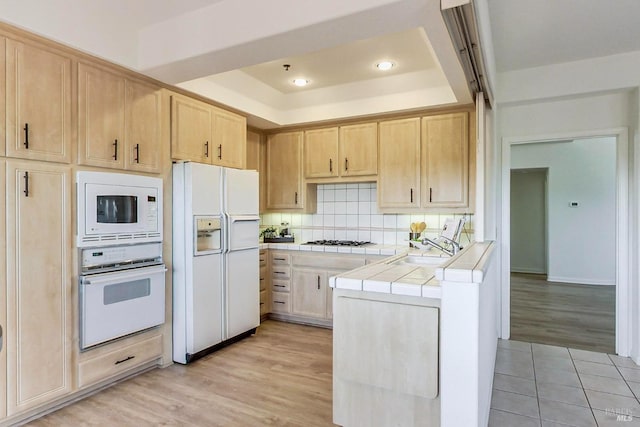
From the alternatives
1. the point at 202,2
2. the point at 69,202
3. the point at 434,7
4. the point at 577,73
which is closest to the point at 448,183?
the point at 577,73

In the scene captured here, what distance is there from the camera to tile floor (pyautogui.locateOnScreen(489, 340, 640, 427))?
2270mm

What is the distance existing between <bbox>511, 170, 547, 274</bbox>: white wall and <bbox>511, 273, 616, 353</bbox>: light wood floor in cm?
102

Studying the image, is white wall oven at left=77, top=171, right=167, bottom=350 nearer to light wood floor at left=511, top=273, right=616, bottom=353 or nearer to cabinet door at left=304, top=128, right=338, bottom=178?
cabinet door at left=304, top=128, right=338, bottom=178

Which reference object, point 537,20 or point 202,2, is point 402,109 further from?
point 202,2

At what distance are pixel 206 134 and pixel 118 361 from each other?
2046mm

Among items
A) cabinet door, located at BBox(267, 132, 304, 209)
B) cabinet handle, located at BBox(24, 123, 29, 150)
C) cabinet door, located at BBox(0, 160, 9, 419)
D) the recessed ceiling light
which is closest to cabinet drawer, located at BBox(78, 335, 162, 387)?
cabinet door, located at BBox(0, 160, 9, 419)

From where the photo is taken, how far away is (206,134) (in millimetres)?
3465

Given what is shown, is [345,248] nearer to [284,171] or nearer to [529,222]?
[284,171]

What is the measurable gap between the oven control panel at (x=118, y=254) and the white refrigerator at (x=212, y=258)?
255 mm

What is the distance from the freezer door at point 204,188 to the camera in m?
3.11

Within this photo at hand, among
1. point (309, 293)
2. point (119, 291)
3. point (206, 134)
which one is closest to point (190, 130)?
point (206, 134)

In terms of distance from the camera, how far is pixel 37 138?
223cm

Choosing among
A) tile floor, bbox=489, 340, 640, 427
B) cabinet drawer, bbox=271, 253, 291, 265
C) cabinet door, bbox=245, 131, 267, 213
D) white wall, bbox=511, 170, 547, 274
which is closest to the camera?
tile floor, bbox=489, 340, 640, 427

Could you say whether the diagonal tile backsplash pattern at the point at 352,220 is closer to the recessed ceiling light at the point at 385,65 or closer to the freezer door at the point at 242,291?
the freezer door at the point at 242,291
